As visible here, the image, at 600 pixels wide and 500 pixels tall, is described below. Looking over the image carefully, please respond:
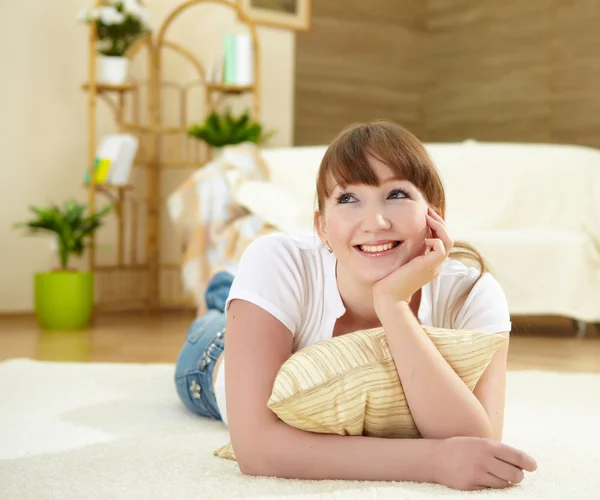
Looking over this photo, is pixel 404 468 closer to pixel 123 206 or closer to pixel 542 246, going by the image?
pixel 542 246

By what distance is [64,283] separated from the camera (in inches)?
159

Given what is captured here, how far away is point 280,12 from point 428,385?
4.54 m

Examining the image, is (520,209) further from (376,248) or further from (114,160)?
(376,248)

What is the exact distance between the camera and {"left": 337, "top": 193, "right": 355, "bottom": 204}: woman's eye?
1.27m

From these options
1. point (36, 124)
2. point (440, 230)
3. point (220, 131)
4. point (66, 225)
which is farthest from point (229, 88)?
point (440, 230)

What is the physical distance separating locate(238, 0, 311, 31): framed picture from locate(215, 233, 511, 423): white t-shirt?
408cm

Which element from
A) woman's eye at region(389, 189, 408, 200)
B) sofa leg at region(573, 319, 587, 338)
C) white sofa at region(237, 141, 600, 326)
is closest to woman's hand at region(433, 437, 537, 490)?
woman's eye at region(389, 189, 408, 200)

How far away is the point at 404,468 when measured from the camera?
48.4 inches

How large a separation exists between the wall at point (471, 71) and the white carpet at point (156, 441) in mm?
3117

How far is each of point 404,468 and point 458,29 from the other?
16.8 ft

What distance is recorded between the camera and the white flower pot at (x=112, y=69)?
14.3 ft

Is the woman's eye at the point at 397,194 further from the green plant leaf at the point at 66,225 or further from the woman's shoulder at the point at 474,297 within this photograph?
the green plant leaf at the point at 66,225

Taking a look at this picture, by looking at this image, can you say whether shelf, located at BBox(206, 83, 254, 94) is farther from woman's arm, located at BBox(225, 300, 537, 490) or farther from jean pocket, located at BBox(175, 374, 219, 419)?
woman's arm, located at BBox(225, 300, 537, 490)

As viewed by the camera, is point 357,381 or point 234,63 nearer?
point 357,381
